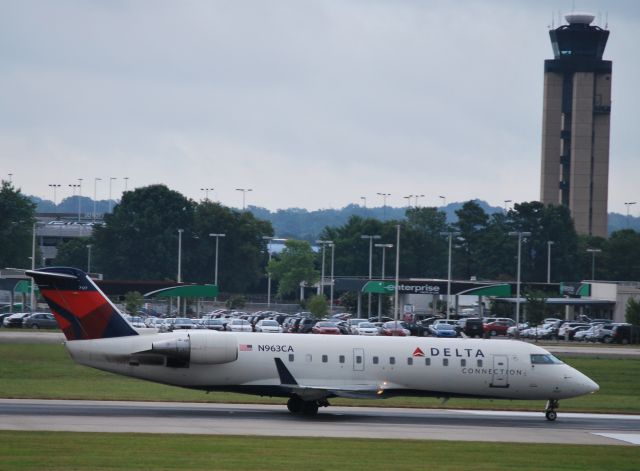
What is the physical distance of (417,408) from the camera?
4269 cm

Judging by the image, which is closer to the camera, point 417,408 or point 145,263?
point 417,408

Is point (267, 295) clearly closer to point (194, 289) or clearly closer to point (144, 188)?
point (144, 188)

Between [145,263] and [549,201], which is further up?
[549,201]

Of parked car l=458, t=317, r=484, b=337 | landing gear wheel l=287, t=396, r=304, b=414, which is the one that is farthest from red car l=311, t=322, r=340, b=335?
landing gear wheel l=287, t=396, r=304, b=414

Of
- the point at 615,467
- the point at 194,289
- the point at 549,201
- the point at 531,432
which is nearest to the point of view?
the point at 615,467

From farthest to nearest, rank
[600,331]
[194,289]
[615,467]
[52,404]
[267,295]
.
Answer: [267,295]
[194,289]
[600,331]
[52,404]
[615,467]

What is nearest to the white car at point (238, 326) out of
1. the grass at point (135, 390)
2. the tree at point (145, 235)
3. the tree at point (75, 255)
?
the grass at point (135, 390)

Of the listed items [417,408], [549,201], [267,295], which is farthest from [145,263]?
[417,408]

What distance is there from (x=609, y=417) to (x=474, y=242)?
120538 millimetres

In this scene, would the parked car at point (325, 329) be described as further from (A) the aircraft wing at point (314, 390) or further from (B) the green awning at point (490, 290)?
(A) the aircraft wing at point (314, 390)

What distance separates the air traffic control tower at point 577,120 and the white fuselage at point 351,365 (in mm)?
132355

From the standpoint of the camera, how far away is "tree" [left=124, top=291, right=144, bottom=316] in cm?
9431

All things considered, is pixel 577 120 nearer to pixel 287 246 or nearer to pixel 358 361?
pixel 287 246

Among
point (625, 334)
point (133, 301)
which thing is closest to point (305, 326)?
point (133, 301)
